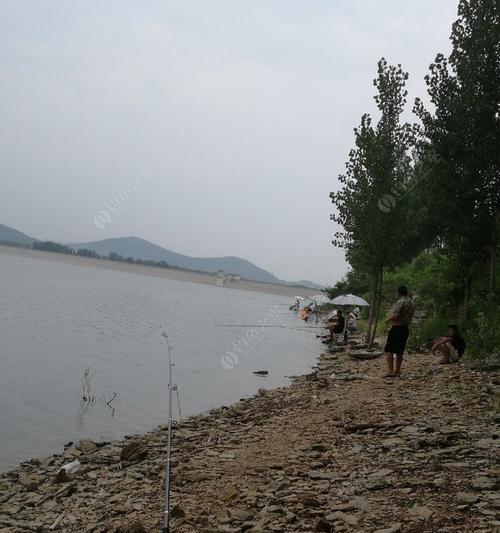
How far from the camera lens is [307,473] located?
7660 mm

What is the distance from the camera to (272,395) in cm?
1716

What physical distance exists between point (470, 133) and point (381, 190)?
638 cm

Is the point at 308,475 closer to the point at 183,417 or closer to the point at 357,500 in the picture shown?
the point at 357,500

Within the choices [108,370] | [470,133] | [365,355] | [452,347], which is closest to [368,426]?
[452,347]

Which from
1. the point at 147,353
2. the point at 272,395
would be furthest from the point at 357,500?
the point at 147,353

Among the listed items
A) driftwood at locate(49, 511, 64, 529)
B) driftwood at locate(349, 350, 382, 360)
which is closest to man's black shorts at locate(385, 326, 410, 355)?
driftwood at locate(349, 350, 382, 360)

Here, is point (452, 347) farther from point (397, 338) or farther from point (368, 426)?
point (368, 426)

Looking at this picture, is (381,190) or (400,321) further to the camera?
(381,190)

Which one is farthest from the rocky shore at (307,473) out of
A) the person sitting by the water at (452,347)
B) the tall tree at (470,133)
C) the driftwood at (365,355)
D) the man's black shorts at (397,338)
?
the driftwood at (365,355)

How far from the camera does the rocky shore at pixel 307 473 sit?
19.6 ft

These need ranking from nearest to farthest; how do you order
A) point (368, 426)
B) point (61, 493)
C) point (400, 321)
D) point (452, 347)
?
point (61, 493)
point (368, 426)
point (400, 321)
point (452, 347)

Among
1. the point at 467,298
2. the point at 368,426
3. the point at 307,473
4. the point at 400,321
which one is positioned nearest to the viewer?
the point at 307,473

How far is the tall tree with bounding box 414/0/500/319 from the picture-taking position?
54.6ft

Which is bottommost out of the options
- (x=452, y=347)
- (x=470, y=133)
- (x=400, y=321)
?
(x=452, y=347)
